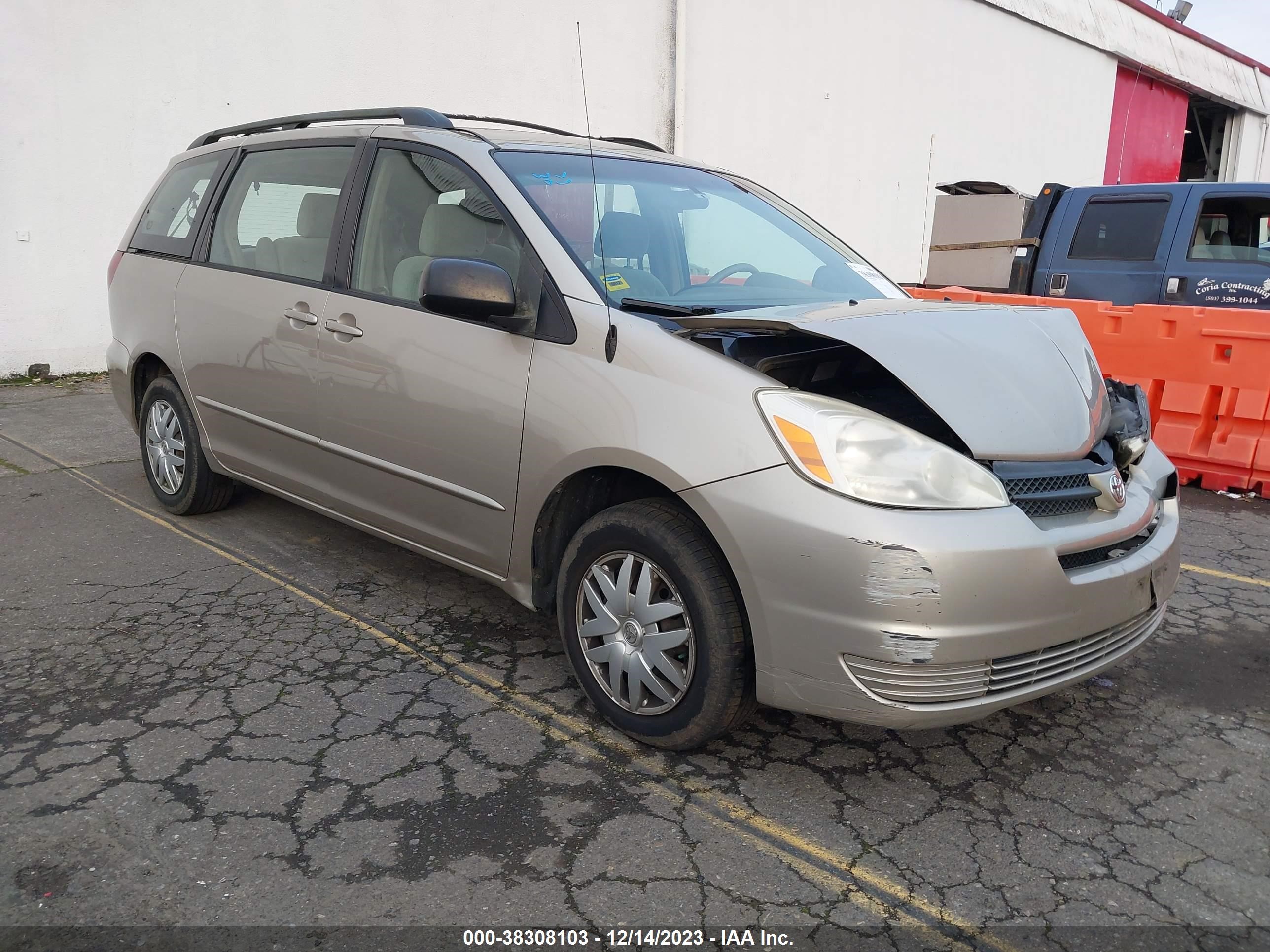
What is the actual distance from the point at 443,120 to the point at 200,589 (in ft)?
6.80

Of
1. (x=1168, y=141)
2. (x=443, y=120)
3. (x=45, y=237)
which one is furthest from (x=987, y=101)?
(x=443, y=120)

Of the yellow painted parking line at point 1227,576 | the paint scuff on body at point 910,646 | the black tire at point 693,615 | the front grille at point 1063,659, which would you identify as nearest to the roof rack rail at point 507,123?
the black tire at point 693,615

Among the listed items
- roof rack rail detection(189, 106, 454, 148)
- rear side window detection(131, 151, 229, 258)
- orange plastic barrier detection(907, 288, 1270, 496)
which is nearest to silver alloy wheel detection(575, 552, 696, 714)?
roof rack rail detection(189, 106, 454, 148)

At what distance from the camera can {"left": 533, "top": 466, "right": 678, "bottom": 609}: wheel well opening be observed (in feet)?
9.52

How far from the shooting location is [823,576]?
7.81 feet

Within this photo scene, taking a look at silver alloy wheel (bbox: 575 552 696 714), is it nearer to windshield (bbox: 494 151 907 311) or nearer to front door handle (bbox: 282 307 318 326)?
windshield (bbox: 494 151 907 311)

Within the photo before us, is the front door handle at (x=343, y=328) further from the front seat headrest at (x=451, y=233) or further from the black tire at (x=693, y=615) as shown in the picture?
the black tire at (x=693, y=615)

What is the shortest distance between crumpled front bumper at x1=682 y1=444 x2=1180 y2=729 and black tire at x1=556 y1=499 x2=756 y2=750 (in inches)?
2.8

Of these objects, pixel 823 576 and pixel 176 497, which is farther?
pixel 176 497

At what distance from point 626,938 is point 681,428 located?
1230 millimetres

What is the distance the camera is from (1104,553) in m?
2.66

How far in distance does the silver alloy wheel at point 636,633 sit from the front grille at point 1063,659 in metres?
0.78

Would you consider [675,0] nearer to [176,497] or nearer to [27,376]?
[27,376]

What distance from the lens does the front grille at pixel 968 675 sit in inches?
94.3
